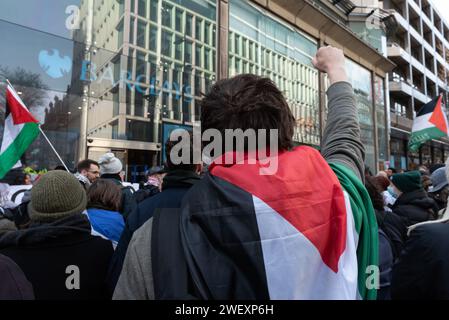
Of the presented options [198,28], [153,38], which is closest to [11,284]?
[153,38]

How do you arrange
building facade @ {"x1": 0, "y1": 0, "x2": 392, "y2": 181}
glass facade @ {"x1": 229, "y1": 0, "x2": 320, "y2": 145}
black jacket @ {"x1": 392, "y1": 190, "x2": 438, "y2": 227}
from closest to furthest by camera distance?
black jacket @ {"x1": 392, "y1": 190, "x2": 438, "y2": 227} → building facade @ {"x1": 0, "y1": 0, "x2": 392, "y2": 181} → glass facade @ {"x1": 229, "y1": 0, "x2": 320, "y2": 145}

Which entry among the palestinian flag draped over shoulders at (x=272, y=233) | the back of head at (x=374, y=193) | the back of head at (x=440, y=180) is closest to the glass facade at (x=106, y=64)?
the back of head at (x=374, y=193)

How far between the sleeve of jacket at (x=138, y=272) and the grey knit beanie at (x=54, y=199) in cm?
116

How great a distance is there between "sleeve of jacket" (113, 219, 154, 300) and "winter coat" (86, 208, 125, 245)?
1809mm

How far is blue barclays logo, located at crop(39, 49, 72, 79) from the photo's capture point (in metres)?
9.61

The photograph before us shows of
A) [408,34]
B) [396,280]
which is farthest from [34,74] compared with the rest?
[408,34]

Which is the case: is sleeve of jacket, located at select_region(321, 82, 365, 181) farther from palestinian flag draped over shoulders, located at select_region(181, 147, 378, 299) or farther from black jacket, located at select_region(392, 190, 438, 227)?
black jacket, located at select_region(392, 190, 438, 227)

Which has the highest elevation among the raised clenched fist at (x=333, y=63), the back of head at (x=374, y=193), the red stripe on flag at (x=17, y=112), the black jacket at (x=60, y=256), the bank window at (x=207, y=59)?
the bank window at (x=207, y=59)

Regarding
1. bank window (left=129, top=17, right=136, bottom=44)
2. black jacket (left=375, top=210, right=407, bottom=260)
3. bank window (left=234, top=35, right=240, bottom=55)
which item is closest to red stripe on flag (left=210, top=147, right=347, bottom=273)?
black jacket (left=375, top=210, right=407, bottom=260)

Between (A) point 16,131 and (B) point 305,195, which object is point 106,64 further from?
(B) point 305,195

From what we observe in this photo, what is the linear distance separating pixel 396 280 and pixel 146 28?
12657 millimetres

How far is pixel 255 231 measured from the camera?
0.96m

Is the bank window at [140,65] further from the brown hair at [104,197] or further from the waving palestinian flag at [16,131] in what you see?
the brown hair at [104,197]

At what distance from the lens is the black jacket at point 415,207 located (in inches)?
136
